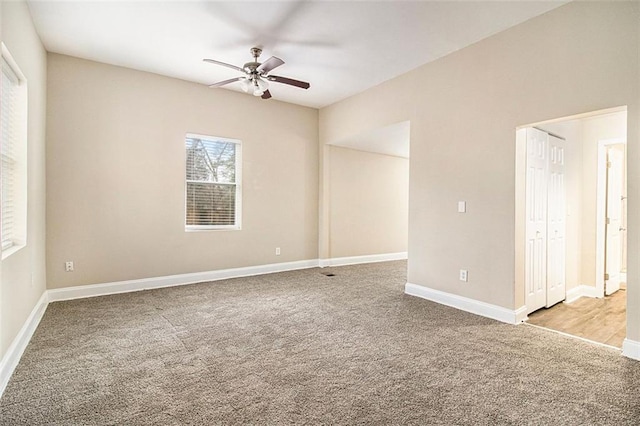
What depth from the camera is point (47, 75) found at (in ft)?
13.2

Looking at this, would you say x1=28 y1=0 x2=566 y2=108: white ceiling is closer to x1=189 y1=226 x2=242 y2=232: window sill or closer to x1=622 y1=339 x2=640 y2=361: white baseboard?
x1=189 y1=226 x2=242 y2=232: window sill

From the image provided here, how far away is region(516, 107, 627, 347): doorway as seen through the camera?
3689 mm

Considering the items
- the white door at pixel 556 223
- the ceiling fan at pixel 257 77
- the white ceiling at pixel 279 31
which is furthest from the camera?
the white door at pixel 556 223

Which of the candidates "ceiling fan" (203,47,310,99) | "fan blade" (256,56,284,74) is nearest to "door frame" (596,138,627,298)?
"ceiling fan" (203,47,310,99)

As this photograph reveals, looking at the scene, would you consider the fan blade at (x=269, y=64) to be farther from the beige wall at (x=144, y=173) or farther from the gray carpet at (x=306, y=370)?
the gray carpet at (x=306, y=370)

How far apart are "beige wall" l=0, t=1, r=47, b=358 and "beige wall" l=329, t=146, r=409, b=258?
4300 millimetres

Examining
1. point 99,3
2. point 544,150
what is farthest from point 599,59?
point 99,3

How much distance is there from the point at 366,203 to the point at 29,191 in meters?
5.33

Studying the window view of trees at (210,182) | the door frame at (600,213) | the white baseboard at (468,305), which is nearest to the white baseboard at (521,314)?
the white baseboard at (468,305)

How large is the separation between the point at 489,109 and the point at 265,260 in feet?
13.3

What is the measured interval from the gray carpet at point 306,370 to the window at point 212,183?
176cm

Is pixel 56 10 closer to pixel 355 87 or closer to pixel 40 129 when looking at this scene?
pixel 40 129

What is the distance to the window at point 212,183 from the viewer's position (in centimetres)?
517

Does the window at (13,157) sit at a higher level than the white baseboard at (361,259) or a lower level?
higher
